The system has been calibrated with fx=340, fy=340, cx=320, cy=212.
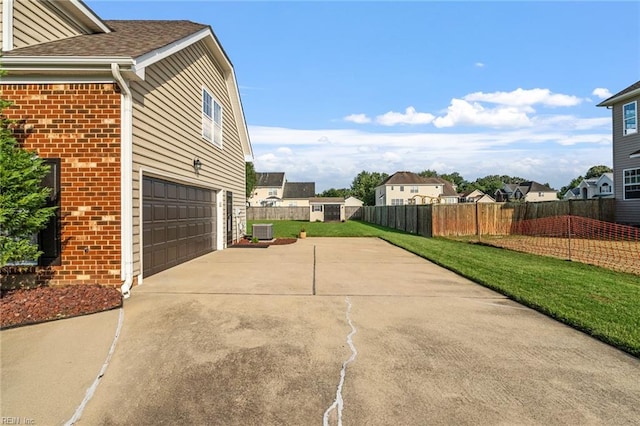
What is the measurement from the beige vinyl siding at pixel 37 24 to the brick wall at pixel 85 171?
1330mm

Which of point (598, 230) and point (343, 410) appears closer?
point (343, 410)

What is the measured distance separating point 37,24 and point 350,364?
26.4 ft

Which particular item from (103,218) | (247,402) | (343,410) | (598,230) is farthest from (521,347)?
(598,230)

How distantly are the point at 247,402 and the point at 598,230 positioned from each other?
2001cm

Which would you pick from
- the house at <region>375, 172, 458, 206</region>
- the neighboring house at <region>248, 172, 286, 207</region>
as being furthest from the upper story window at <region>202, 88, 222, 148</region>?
the house at <region>375, 172, 458, 206</region>

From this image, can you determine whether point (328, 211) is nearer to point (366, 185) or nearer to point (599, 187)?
point (599, 187)

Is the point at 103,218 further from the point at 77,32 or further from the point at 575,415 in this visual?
the point at 575,415

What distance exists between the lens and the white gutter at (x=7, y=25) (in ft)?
18.4

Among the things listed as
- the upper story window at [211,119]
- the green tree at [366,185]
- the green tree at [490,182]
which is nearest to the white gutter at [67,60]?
the upper story window at [211,119]

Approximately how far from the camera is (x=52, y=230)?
5.57m

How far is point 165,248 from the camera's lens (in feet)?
25.8

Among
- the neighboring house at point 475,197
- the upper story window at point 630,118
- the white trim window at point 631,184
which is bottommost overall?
the white trim window at point 631,184

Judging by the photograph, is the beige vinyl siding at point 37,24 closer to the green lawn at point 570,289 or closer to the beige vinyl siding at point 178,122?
the beige vinyl siding at point 178,122

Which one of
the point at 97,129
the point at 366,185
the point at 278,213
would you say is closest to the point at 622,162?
the point at 97,129
